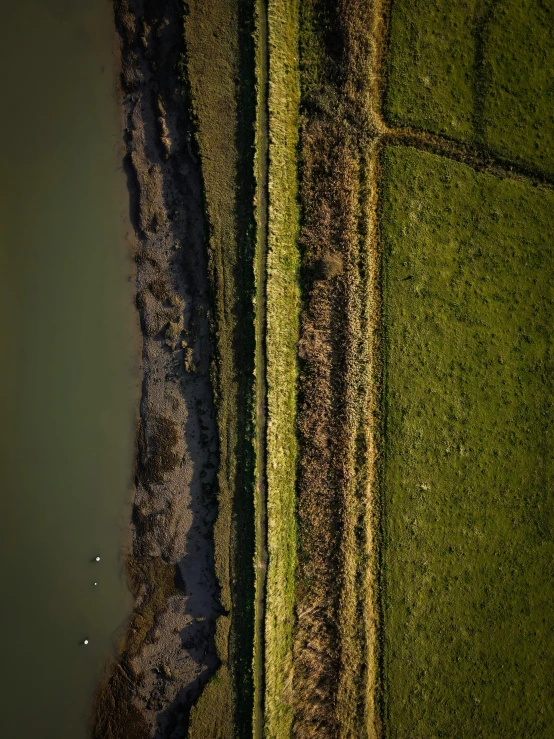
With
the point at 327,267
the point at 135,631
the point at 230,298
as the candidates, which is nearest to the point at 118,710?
the point at 135,631

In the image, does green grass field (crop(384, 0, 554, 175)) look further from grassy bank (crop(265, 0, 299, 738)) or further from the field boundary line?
the field boundary line

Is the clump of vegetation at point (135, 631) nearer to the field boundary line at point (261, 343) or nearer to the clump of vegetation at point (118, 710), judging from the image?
the clump of vegetation at point (118, 710)

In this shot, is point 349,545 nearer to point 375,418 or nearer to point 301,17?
point 375,418

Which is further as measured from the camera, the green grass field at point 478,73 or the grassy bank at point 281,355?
the green grass field at point 478,73

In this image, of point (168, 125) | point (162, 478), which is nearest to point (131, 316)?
point (162, 478)

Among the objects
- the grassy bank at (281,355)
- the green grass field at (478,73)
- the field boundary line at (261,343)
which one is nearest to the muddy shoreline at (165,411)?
the field boundary line at (261,343)
